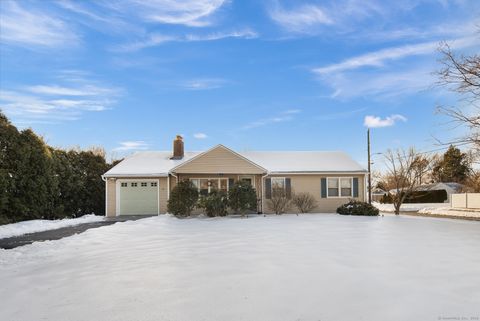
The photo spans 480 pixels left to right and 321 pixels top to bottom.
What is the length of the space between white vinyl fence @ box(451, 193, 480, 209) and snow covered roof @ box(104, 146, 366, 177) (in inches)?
450

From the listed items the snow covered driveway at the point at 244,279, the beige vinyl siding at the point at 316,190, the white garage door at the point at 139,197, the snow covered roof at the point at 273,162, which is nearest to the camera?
the snow covered driveway at the point at 244,279

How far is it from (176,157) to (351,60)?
42.0ft

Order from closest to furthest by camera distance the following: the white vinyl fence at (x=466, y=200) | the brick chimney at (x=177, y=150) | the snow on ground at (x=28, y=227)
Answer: the snow on ground at (x=28, y=227) < the brick chimney at (x=177, y=150) < the white vinyl fence at (x=466, y=200)

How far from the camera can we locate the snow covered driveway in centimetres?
491

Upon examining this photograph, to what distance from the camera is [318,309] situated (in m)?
4.92

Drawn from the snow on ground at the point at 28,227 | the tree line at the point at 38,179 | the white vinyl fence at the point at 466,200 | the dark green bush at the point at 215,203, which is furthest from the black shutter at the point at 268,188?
the white vinyl fence at the point at 466,200

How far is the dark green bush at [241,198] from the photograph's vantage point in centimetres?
1933

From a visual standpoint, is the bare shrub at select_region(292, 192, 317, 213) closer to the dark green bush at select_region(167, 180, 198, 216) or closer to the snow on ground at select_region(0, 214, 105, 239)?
the dark green bush at select_region(167, 180, 198, 216)

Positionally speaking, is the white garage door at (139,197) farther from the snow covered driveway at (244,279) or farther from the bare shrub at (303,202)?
the snow covered driveway at (244,279)

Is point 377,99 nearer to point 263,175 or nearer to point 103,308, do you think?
point 263,175

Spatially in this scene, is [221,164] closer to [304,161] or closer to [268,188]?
[268,188]

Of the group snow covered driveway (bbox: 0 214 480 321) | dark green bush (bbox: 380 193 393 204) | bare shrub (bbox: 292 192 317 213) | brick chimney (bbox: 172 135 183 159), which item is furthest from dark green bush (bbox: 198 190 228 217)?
dark green bush (bbox: 380 193 393 204)

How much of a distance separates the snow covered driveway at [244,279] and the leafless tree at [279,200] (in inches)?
416

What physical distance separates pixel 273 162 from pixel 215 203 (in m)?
6.10
